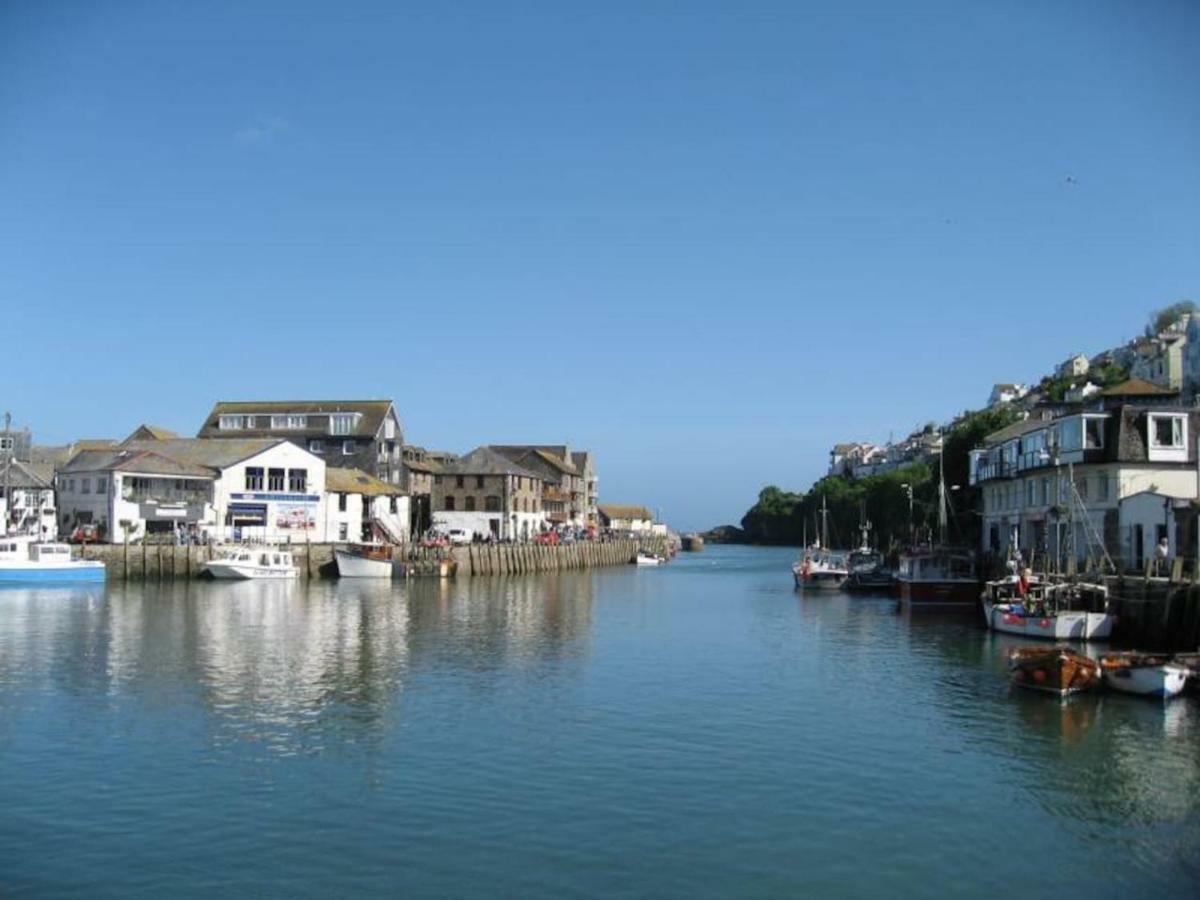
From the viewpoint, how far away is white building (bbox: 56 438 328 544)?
7750 cm

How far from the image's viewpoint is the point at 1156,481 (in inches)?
2111

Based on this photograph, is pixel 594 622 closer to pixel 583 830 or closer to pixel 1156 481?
pixel 1156 481

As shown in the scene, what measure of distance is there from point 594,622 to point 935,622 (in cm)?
1727

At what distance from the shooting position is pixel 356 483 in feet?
306

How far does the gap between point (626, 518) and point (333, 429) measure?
91642 millimetres

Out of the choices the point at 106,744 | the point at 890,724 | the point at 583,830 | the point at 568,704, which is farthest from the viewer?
the point at 568,704

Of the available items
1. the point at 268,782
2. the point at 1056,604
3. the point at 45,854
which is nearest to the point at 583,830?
the point at 268,782

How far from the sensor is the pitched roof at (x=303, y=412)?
101062 millimetres

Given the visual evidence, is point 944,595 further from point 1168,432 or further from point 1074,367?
point 1074,367

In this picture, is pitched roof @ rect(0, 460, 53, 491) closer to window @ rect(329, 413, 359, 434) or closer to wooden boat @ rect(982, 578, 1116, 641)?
window @ rect(329, 413, 359, 434)

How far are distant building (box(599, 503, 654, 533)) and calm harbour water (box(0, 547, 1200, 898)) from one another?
140284 millimetres

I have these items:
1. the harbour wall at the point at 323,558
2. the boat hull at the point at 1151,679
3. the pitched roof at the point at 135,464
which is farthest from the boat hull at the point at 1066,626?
the pitched roof at the point at 135,464

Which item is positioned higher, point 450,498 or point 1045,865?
point 450,498

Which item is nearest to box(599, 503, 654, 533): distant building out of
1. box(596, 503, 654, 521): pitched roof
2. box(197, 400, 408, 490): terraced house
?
box(596, 503, 654, 521): pitched roof
